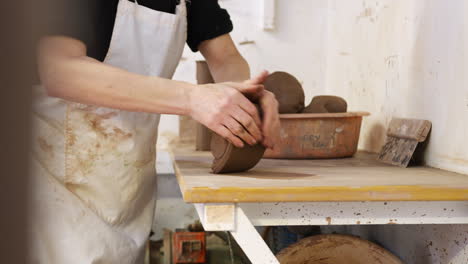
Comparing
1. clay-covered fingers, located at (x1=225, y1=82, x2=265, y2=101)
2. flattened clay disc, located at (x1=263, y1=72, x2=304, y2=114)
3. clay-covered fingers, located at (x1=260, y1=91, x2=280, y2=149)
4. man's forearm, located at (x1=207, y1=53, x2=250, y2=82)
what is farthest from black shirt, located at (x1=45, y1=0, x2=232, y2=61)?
clay-covered fingers, located at (x1=260, y1=91, x2=280, y2=149)

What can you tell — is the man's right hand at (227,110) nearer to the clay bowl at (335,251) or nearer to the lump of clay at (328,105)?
the clay bowl at (335,251)

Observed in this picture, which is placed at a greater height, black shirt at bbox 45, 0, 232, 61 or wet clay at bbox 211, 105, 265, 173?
black shirt at bbox 45, 0, 232, 61

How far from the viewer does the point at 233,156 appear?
4.42ft

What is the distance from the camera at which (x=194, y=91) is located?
1.25m

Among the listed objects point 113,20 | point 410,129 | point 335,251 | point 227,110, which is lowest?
point 335,251

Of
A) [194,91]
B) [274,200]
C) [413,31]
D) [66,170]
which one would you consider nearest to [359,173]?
[274,200]

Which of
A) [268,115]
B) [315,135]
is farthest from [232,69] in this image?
[268,115]

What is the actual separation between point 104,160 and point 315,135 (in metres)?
0.81

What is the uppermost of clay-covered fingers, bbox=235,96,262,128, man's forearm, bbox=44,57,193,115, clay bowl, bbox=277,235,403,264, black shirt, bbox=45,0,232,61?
black shirt, bbox=45,0,232,61

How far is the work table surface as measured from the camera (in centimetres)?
107

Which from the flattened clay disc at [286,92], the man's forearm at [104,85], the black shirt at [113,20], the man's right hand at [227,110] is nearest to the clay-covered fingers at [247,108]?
the man's right hand at [227,110]

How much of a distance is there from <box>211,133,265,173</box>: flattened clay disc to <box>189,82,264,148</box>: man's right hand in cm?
4

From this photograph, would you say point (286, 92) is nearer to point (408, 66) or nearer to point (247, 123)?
point (408, 66)

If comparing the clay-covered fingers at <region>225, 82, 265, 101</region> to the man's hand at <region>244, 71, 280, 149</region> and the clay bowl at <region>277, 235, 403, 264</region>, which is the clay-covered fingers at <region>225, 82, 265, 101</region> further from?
the clay bowl at <region>277, 235, 403, 264</region>
